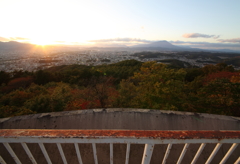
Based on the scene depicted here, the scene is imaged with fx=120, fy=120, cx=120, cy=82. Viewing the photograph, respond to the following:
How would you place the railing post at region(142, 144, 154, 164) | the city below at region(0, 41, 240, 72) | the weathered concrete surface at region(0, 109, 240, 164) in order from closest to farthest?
1. the railing post at region(142, 144, 154, 164)
2. the weathered concrete surface at region(0, 109, 240, 164)
3. the city below at region(0, 41, 240, 72)

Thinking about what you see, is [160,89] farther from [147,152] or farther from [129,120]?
[147,152]

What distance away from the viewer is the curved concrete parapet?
13.5 ft

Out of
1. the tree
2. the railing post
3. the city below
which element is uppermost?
the railing post

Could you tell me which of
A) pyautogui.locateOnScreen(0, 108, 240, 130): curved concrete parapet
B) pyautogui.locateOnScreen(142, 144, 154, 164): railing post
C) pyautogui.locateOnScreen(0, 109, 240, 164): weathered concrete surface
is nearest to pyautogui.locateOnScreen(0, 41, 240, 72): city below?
pyautogui.locateOnScreen(0, 109, 240, 164): weathered concrete surface

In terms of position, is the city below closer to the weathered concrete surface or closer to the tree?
the weathered concrete surface

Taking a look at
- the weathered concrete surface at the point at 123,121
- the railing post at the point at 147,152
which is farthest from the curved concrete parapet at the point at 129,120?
the railing post at the point at 147,152

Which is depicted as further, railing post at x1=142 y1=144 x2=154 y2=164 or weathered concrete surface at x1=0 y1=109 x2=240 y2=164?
weathered concrete surface at x1=0 y1=109 x2=240 y2=164

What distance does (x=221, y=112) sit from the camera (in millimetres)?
6285

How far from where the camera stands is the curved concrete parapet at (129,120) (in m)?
4.12

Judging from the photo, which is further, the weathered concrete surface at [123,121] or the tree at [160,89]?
the tree at [160,89]

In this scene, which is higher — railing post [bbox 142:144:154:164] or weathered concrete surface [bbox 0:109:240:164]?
railing post [bbox 142:144:154:164]

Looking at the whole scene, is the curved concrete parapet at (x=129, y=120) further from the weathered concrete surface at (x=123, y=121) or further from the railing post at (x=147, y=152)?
the railing post at (x=147, y=152)

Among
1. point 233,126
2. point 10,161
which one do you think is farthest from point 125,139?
point 233,126

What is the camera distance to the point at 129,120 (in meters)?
4.34
